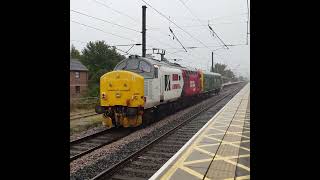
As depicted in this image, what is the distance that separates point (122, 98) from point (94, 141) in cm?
251

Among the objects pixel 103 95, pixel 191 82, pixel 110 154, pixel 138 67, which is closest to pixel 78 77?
pixel 191 82

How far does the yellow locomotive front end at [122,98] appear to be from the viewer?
1346 cm

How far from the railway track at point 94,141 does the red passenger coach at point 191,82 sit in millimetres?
8118

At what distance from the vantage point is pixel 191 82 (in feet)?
77.7

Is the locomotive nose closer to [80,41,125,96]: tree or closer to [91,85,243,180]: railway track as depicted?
[91,85,243,180]: railway track

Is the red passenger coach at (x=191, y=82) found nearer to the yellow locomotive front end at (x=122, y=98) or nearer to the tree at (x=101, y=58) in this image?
the yellow locomotive front end at (x=122, y=98)

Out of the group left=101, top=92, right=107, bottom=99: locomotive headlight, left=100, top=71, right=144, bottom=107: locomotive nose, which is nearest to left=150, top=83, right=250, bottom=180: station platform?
left=100, top=71, right=144, bottom=107: locomotive nose

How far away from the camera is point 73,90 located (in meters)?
41.8
